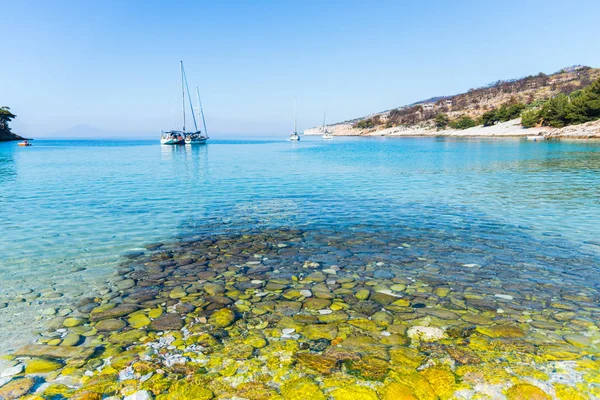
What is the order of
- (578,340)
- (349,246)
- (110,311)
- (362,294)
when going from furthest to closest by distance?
(349,246) < (362,294) < (110,311) < (578,340)

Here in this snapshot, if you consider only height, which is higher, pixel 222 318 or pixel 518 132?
pixel 518 132

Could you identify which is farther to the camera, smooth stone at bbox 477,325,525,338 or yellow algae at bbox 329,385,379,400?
smooth stone at bbox 477,325,525,338

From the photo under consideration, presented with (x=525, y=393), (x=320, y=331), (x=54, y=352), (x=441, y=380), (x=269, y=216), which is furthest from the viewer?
(x=269, y=216)

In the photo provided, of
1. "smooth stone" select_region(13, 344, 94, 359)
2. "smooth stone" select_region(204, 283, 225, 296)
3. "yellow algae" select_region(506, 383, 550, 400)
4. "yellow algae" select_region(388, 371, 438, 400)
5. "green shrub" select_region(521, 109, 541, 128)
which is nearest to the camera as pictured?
"yellow algae" select_region(506, 383, 550, 400)

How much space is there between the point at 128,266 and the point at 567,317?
11.6 metres

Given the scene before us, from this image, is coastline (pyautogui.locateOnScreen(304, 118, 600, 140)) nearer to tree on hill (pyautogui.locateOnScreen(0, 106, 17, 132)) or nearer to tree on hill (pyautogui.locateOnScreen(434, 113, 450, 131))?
tree on hill (pyautogui.locateOnScreen(434, 113, 450, 131))

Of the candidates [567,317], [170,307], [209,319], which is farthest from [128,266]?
[567,317]

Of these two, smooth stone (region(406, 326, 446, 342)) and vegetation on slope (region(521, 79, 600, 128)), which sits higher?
vegetation on slope (region(521, 79, 600, 128))

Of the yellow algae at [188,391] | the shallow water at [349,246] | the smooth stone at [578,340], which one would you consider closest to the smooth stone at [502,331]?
the shallow water at [349,246]

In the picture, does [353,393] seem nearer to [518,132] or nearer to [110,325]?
[110,325]

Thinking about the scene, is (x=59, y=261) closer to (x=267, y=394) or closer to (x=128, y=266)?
(x=128, y=266)

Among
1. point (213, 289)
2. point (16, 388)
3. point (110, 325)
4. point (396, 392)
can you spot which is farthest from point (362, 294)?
point (16, 388)

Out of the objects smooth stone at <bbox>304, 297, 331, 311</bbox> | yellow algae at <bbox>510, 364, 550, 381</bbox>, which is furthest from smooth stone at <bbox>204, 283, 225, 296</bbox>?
yellow algae at <bbox>510, 364, 550, 381</bbox>

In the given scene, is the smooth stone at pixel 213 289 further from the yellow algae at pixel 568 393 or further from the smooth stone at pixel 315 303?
the yellow algae at pixel 568 393
